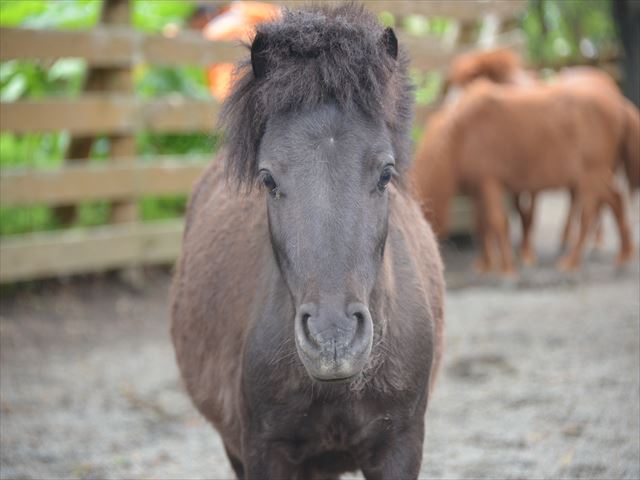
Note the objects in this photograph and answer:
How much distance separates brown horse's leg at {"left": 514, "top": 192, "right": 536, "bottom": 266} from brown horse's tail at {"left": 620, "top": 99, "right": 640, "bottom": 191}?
1.09 m

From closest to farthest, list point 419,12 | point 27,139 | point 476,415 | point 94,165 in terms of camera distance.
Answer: point 476,415
point 94,165
point 27,139
point 419,12

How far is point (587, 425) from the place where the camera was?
491 centimetres

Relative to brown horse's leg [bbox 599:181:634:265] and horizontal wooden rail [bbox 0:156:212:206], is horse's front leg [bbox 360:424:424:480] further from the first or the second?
brown horse's leg [bbox 599:181:634:265]

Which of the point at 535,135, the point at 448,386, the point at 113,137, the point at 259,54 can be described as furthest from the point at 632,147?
the point at 259,54

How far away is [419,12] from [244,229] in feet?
20.9

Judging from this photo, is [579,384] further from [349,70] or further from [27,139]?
[27,139]

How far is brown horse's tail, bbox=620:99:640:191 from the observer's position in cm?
933

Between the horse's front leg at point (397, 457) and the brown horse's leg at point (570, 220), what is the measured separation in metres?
6.84

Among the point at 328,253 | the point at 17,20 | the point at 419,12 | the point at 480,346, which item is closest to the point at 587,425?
the point at 480,346

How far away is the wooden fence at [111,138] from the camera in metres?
7.03

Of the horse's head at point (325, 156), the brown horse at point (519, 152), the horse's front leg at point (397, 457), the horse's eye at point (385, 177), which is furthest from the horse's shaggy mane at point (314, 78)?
the brown horse at point (519, 152)

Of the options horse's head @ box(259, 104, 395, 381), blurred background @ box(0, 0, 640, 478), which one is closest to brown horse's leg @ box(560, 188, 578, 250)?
blurred background @ box(0, 0, 640, 478)

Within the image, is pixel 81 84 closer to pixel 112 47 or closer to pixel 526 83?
pixel 112 47

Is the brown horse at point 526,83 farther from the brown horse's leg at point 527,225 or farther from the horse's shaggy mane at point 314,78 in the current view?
the horse's shaggy mane at point 314,78
